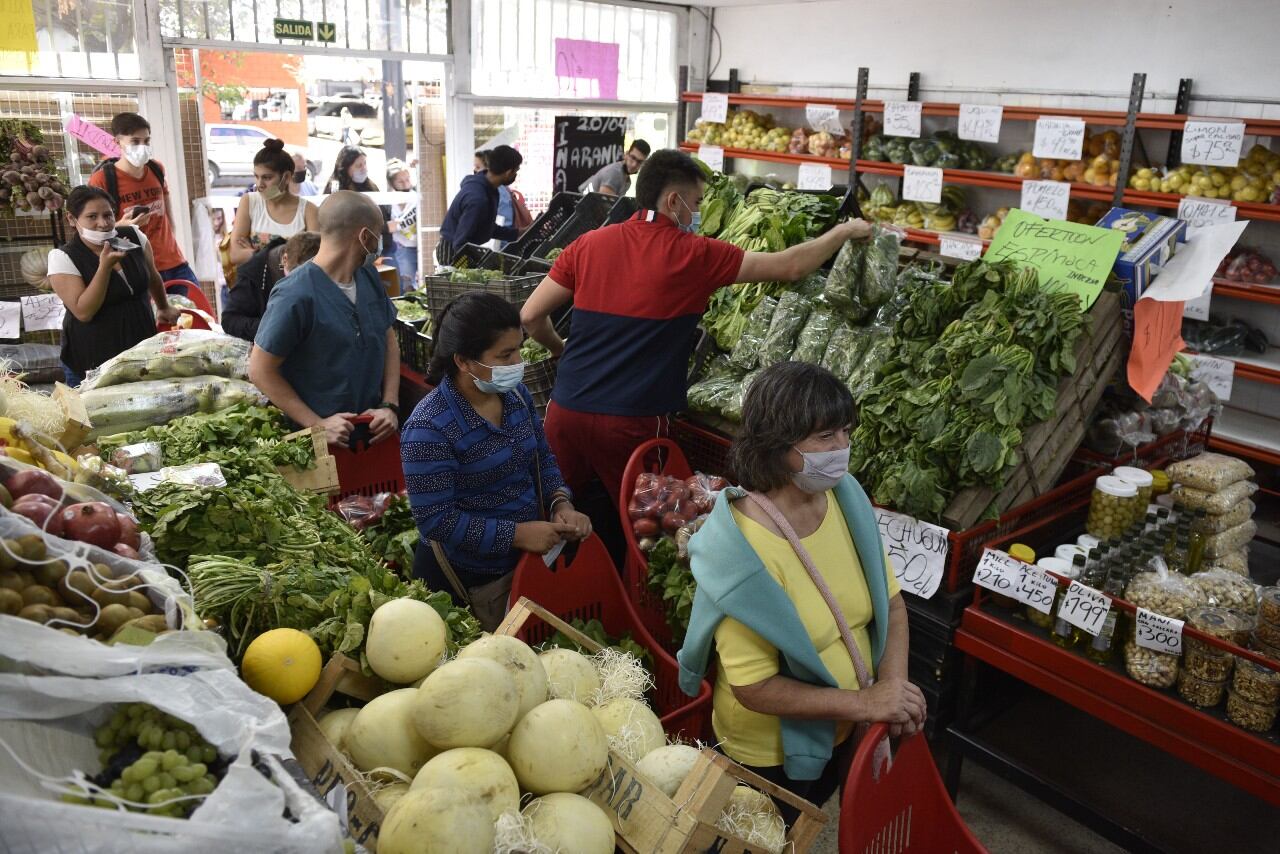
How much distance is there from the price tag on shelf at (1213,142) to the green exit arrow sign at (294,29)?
5.92 meters

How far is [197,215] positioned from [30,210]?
1.41 m

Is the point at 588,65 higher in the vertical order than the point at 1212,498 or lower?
higher

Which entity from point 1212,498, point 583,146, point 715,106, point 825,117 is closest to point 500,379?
point 1212,498

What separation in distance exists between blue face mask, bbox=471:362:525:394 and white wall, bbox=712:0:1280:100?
5128 mm

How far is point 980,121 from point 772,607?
561 centimetres

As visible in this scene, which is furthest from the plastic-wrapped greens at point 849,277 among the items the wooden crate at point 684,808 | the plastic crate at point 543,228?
the wooden crate at point 684,808

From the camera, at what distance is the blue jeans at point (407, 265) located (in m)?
8.70

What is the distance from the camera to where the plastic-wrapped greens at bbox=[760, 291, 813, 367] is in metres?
3.87

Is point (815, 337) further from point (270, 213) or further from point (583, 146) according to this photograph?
point (583, 146)

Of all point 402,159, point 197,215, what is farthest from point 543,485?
point 402,159

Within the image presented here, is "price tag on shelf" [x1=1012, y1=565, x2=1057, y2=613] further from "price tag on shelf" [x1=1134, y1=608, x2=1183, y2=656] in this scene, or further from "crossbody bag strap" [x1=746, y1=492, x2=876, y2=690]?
"crossbody bag strap" [x1=746, y1=492, x2=876, y2=690]

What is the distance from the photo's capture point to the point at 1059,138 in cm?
614

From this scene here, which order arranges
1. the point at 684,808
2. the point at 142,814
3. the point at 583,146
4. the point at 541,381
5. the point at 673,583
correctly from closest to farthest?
the point at 142,814
the point at 684,808
the point at 673,583
the point at 541,381
the point at 583,146

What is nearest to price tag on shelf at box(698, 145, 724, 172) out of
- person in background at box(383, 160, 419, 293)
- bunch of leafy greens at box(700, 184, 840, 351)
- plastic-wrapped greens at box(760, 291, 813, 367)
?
person in background at box(383, 160, 419, 293)
